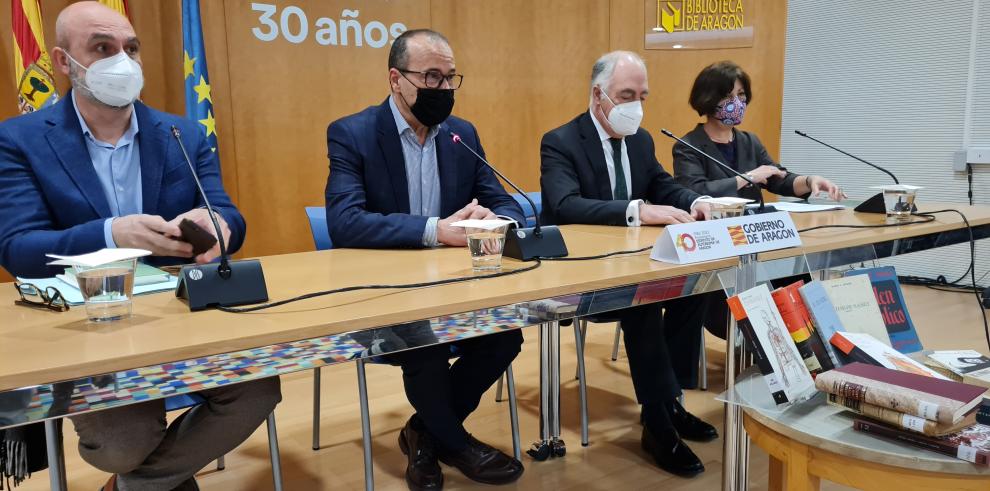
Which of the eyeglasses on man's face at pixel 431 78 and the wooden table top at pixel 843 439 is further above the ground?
the eyeglasses on man's face at pixel 431 78

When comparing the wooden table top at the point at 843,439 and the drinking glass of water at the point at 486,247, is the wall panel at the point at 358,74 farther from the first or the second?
the wooden table top at the point at 843,439

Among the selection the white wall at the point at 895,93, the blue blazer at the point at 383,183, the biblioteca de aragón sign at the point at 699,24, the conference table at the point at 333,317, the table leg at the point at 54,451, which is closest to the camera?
the conference table at the point at 333,317

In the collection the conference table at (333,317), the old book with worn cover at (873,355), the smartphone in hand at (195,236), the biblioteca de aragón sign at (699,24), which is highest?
the biblioteca de aragón sign at (699,24)

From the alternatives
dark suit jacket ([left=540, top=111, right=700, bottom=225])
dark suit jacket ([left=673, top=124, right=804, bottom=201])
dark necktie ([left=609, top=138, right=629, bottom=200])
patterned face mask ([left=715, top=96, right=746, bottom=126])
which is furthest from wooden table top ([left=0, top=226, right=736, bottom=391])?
patterned face mask ([left=715, top=96, right=746, bottom=126])

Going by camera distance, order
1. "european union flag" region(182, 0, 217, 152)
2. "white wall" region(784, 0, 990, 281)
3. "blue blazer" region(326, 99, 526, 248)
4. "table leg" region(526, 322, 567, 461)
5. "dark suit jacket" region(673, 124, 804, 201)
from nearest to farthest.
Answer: "blue blazer" region(326, 99, 526, 248)
"table leg" region(526, 322, 567, 461)
"dark suit jacket" region(673, 124, 804, 201)
"european union flag" region(182, 0, 217, 152)
"white wall" region(784, 0, 990, 281)

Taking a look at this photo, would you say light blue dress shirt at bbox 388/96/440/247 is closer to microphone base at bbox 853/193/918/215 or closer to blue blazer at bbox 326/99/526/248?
blue blazer at bbox 326/99/526/248

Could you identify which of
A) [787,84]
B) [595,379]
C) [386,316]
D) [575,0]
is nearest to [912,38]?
[787,84]

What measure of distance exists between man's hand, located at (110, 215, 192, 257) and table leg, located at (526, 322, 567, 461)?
3.79 feet

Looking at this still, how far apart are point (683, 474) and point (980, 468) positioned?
1.12 metres

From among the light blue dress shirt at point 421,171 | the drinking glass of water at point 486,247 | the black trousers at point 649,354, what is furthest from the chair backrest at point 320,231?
the black trousers at point 649,354

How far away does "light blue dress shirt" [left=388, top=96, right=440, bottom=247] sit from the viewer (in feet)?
7.41

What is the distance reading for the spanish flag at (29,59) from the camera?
107 inches

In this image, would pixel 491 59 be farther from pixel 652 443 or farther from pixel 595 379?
pixel 652 443

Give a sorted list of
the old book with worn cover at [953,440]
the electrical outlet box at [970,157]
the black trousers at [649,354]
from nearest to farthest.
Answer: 1. the old book with worn cover at [953,440]
2. the black trousers at [649,354]
3. the electrical outlet box at [970,157]
